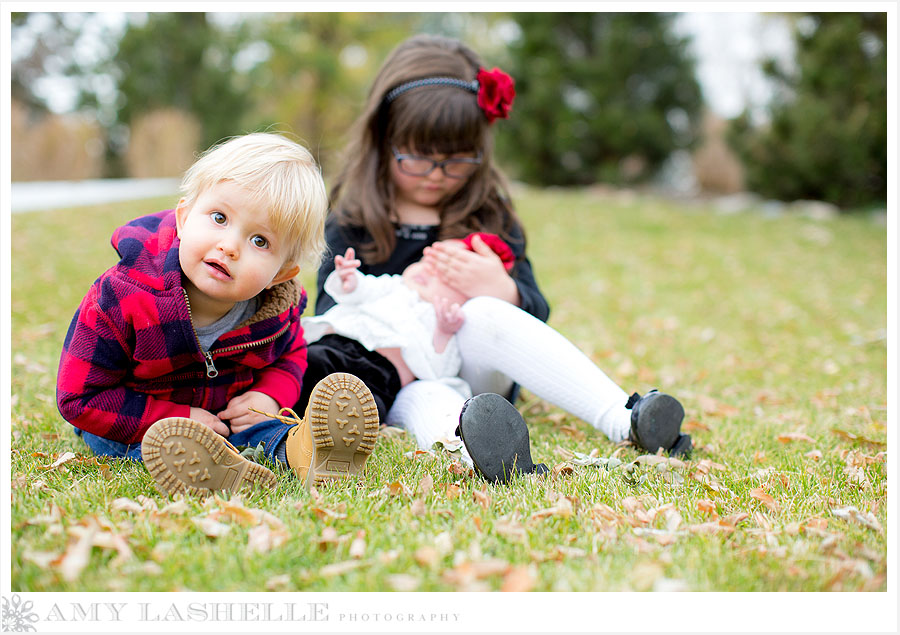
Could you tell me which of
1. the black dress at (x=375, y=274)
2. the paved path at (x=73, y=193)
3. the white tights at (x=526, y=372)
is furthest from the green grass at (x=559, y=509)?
the paved path at (x=73, y=193)

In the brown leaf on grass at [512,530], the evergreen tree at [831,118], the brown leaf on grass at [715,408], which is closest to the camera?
the brown leaf on grass at [512,530]

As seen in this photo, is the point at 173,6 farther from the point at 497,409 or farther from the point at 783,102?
the point at 783,102

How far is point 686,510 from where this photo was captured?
1.97 metres

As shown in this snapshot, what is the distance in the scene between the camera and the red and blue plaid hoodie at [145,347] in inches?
78.0

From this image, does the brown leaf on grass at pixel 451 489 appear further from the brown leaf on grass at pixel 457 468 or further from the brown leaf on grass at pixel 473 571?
the brown leaf on grass at pixel 473 571

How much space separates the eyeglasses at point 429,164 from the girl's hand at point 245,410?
1.10 meters

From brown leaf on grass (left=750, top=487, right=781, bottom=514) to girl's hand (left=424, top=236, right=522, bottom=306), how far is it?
1.07m

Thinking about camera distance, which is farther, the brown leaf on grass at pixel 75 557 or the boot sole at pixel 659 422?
the boot sole at pixel 659 422

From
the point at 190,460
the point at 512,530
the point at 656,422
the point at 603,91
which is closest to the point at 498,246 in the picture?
the point at 656,422

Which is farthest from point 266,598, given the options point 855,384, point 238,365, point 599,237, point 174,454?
point 599,237

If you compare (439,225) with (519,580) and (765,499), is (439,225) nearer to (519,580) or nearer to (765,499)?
(765,499)

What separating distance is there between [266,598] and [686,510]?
3.58 feet

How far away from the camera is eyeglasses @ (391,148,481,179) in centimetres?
286

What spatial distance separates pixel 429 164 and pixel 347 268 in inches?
22.2
